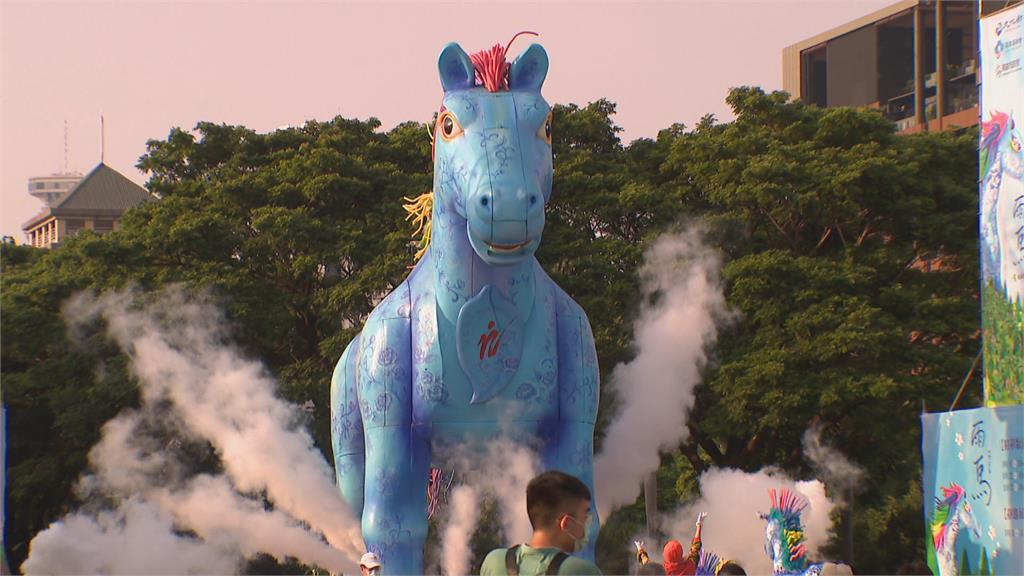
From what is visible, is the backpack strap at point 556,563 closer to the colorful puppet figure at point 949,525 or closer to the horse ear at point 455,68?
the horse ear at point 455,68

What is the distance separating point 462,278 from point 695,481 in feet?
54.2

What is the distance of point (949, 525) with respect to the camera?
16734 millimetres

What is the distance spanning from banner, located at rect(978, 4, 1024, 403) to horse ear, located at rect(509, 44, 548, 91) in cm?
744

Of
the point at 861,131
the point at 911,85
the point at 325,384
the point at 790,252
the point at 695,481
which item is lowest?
the point at 695,481

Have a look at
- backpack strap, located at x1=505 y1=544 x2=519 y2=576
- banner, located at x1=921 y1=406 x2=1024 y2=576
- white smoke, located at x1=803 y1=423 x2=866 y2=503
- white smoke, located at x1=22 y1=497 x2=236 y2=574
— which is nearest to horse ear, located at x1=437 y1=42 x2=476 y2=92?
backpack strap, located at x1=505 y1=544 x2=519 y2=576

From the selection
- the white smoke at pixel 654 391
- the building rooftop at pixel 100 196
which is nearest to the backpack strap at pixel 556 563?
the white smoke at pixel 654 391

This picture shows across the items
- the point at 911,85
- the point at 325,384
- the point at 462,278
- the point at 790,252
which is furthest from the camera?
the point at 911,85

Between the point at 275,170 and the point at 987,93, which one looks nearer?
the point at 987,93

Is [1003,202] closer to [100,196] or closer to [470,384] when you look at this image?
[470,384]

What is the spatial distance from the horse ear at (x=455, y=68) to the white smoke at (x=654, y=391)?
4397 mm

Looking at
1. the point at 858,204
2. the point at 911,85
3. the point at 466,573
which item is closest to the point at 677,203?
the point at 858,204

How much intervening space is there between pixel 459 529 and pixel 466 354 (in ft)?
14.5

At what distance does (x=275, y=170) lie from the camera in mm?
28500

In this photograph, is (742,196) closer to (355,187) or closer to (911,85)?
(355,187)
